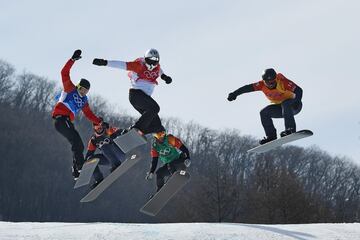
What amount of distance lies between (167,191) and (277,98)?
349 cm

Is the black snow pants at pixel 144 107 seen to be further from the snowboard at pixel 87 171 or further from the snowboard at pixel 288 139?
the snowboard at pixel 288 139

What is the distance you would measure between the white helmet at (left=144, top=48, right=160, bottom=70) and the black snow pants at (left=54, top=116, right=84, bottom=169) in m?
2.37

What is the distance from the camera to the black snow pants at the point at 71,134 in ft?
43.5

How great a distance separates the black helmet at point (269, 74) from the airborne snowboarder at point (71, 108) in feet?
14.1

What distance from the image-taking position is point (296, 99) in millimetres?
13359

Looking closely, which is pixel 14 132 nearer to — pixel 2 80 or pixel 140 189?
pixel 2 80

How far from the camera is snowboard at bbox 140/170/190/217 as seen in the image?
13.4 metres

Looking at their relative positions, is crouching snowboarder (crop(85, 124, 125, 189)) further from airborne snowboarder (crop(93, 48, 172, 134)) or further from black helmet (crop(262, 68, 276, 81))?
black helmet (crop(262, 68, 276, 81))

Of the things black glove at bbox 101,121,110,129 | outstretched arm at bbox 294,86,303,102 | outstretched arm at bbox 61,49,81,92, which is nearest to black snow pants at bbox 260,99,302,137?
outstretched arm at bbox 294,86,303,102

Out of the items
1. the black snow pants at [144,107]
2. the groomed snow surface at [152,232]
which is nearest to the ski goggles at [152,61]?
the black snow pants at [144,107]

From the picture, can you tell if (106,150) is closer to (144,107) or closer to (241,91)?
(144,107)

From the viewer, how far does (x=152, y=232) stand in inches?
450

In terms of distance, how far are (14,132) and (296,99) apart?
183ft

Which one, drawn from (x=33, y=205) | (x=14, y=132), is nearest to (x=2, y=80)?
(x=14, y=132)
